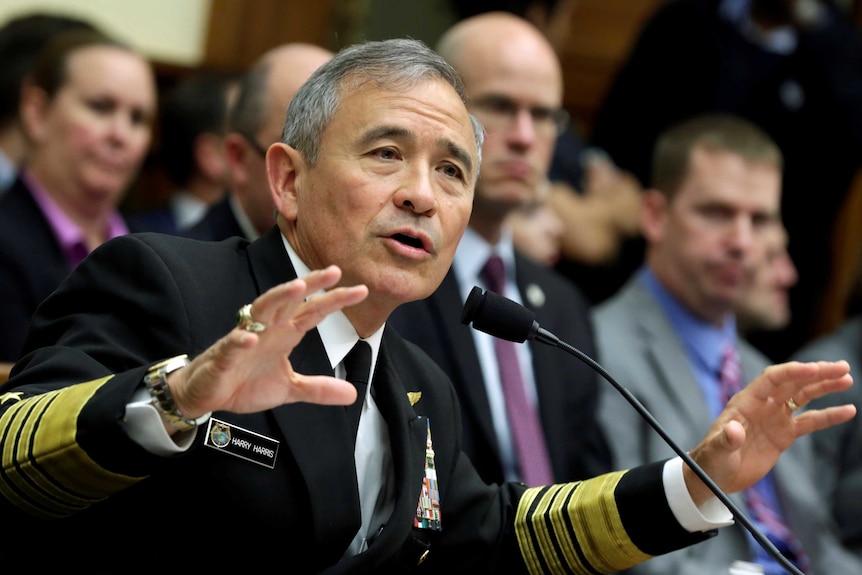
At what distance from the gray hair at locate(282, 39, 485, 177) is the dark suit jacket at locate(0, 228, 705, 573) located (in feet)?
0.58

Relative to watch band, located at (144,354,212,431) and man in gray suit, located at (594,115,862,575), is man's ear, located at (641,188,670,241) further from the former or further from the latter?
watch band, located at (144,354,212,431)

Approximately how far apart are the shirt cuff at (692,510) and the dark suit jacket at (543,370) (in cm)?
97

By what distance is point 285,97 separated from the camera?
3.17 metres

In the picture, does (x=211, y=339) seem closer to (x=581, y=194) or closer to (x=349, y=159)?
(x=349, y=159)

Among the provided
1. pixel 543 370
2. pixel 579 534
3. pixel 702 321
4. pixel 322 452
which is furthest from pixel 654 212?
pixel 322 452

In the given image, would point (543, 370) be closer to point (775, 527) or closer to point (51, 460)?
point (775, 527)

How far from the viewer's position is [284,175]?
6.62ft

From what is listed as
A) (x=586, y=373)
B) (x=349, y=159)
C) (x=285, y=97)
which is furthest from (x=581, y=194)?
(x=349, y=159)

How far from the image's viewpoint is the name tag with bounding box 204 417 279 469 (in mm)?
1733

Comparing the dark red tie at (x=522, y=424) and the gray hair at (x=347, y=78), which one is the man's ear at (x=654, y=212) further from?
the gray hair at (x=347, y=78)

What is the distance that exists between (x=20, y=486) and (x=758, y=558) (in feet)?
7.05

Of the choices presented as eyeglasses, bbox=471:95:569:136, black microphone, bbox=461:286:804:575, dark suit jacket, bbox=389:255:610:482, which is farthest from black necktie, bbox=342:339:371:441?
eyeglasses, bbox=471:95:569:136

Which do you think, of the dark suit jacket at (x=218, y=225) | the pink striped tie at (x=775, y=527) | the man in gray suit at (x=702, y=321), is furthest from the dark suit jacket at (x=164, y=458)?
the pink striped tie at (x=775, y=527)

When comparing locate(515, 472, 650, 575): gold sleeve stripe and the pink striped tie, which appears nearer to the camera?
locate(515, 472, 650, 575): gold sleeve stripe
